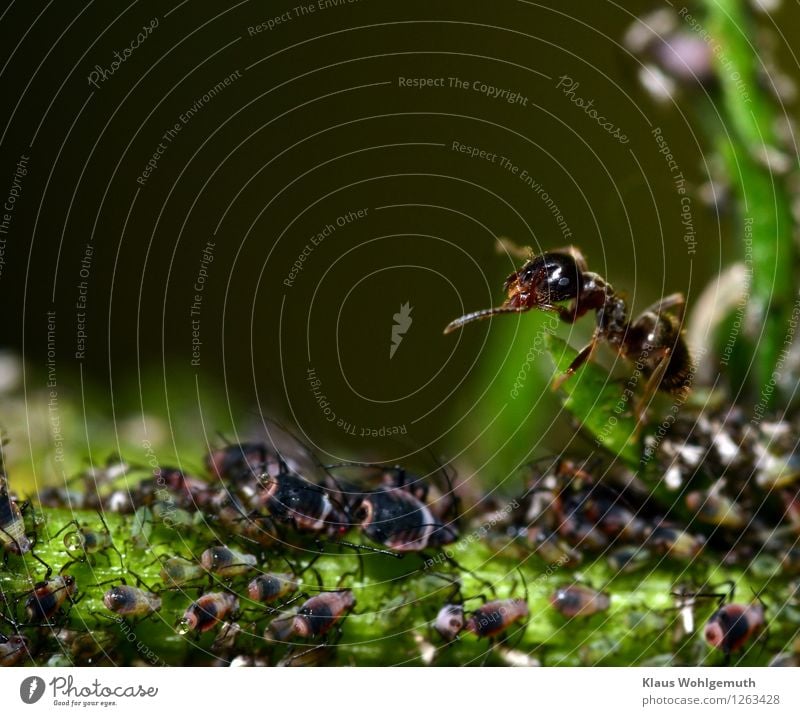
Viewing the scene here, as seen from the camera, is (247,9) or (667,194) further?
(667,194)

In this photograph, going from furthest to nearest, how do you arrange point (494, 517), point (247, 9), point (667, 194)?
point (667, 194) → point (247, 9) → point (494, 517)

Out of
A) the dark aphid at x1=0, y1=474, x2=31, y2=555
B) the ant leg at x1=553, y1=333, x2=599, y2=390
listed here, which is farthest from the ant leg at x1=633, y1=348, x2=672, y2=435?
the dark aphid at x1=0, y1=474, x2=31, y2=555

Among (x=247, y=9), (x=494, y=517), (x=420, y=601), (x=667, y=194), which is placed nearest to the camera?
(x=420, y=601)

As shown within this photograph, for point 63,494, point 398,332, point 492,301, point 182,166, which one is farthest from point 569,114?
point 63,494
